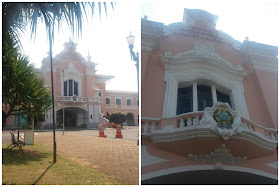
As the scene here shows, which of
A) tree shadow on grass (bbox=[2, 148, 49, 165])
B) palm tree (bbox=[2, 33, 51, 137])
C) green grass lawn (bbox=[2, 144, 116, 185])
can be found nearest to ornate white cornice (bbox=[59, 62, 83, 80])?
palm tree (bbox=[2, 33, 51, 137])

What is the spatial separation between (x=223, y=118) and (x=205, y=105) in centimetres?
28

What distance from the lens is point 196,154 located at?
87.7 inches

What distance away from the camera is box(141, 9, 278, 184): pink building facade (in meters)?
2.18

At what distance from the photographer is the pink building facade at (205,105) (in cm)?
218


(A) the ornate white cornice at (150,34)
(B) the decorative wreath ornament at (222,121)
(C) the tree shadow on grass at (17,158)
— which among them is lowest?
(C) the tree shadow on grass at (17,158)

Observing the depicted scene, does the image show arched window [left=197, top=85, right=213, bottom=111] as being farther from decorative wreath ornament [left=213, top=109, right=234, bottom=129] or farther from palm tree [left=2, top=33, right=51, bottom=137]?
palm tree [left=2, top=33, right=51, bottom=137]

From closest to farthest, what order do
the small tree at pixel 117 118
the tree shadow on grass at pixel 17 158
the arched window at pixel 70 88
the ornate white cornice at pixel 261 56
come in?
1. the ornate white cornice at pixel 261 56
2. the tree shadow on grass at pixel 17 158
3. the arched window at pixel 70 88
4. the small tree at pixel 117 118

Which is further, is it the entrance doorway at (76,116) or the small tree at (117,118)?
the small tree at (117,118)

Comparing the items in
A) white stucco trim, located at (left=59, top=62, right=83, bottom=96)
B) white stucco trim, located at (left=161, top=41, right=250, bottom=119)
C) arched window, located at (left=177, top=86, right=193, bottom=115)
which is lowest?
arched window, located at (left=177, top=86, right=193, bottom=115)

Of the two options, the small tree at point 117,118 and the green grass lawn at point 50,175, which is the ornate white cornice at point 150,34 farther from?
the small tree at point 117,118

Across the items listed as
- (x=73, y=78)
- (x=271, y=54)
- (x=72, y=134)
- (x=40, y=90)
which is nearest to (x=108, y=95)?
(x=73, y=78)

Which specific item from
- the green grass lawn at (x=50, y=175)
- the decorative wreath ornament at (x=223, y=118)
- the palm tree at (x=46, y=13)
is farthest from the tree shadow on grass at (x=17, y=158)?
the decorative wreath ornament at (x=223, y=118)

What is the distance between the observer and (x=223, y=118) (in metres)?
2.20

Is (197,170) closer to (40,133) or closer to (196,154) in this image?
(196,154)
